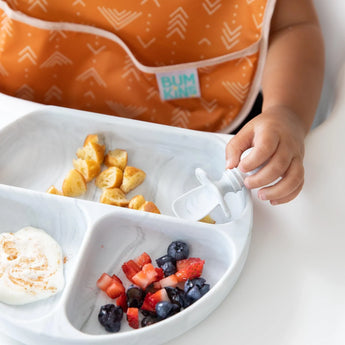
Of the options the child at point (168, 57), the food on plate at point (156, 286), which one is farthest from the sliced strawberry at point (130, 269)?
the child at point (168, 57)

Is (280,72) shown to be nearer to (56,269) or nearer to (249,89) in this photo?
(249,89)

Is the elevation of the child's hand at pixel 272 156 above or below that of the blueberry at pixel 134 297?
above

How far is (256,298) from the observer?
2.33ft

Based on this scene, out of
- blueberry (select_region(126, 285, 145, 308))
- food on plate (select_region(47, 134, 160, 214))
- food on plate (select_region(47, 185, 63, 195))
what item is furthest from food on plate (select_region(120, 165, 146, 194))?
blueberry (select_region(126, 285, 145, 308))

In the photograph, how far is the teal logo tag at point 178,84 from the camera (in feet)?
3.66

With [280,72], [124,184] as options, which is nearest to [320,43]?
[280,72]

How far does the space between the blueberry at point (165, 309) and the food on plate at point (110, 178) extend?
258 mm

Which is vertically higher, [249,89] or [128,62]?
[128,62]

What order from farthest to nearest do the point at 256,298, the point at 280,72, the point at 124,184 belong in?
the point at 280,72 → the point at 124,184 → the point at 256,298

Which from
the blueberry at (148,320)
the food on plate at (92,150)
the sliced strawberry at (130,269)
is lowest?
the blueberry at (148,320)

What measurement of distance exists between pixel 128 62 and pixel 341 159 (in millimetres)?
496

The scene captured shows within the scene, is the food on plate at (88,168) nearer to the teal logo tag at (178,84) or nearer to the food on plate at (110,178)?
the food on plate at (110,178)

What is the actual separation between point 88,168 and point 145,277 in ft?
0.79

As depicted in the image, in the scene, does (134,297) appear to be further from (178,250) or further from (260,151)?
(260,151)
